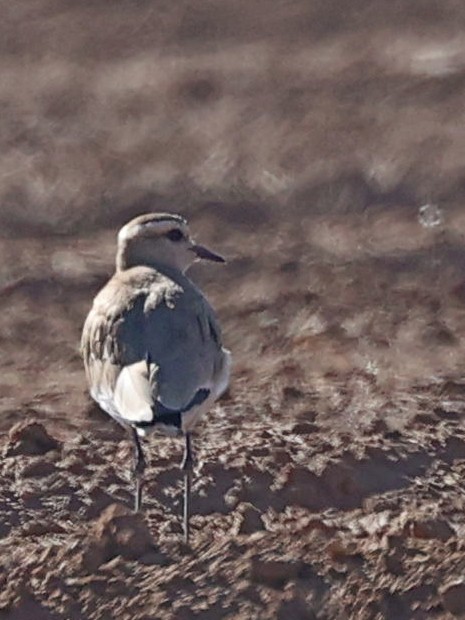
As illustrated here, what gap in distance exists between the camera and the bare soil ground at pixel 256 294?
12094 millimetres

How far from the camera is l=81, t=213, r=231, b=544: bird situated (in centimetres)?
1221

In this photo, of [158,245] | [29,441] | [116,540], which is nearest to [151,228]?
[158,245]

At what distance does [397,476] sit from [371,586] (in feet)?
6.16

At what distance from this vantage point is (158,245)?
14.3 metres

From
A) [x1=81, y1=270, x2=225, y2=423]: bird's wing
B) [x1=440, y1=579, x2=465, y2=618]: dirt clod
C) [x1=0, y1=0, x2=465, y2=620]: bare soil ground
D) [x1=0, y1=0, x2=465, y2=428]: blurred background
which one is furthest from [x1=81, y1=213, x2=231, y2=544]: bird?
[x1=0, y1=0, x2=465, y2=428]: blurred background

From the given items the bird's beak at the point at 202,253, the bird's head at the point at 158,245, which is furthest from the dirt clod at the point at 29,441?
the bird's beak at the point at 202,253

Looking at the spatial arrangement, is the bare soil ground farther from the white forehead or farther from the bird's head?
the white forehead

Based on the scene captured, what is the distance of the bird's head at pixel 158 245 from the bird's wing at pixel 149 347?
0.41 m

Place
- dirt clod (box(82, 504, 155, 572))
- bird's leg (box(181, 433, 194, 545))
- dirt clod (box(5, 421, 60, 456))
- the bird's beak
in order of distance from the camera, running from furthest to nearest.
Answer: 1. the bird's beak
2. dirt clod (box(5, 421, 60, 456))
3. bird's leg (box(181, 433, 194, 545))
4. dirt clod (box(82, 504, 155, 572))

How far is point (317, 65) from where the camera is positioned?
2239cm

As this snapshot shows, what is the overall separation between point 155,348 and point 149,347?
47 millimetres

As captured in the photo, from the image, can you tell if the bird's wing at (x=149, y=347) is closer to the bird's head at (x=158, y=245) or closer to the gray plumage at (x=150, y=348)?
the gray plumage at (x=150, y=348)

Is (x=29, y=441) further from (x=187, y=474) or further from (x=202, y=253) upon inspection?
(x=202, y=253)

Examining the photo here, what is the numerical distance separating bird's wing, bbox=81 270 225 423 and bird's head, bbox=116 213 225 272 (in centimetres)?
41
